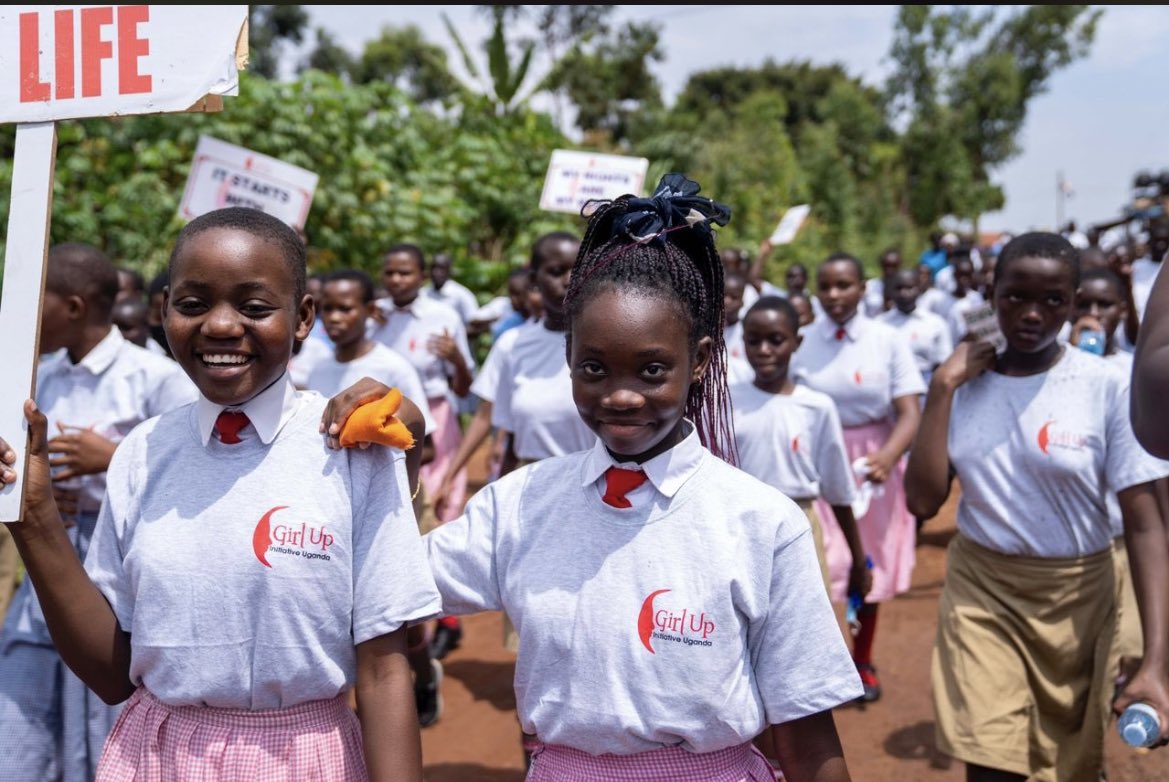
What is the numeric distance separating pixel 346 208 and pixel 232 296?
33.9ft

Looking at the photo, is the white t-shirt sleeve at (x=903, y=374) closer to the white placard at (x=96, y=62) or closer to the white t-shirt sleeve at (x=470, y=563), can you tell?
the white t-shirt sleeve at (x=470, y=563)

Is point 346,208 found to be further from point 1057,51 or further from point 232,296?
point 1057,51


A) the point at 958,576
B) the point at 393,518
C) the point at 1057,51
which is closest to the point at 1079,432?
the point at 958,576

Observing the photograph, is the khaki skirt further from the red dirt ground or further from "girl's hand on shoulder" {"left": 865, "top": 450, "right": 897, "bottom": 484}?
"girl's hand on shoulder" {"left": 865, "top": 450, "right": 897, "bottom": 484}

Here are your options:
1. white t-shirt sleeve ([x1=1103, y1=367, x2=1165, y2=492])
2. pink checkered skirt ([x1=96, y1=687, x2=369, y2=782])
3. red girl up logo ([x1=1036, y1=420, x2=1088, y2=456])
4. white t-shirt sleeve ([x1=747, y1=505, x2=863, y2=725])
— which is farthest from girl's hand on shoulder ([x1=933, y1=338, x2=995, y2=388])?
pink checkered skirt ([x1=96, y1=687, x2=369, y2=782])

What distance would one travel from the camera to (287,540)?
1.98 meters

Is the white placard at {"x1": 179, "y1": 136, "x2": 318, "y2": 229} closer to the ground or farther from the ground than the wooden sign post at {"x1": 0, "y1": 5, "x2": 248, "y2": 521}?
farther from the ground

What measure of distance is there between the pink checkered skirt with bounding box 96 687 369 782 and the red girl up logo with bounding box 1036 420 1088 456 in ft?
7.39

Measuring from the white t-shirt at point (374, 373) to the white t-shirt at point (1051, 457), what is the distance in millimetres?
2407

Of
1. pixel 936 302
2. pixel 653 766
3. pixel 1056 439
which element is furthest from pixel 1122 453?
pixel 936 302

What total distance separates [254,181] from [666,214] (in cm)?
455

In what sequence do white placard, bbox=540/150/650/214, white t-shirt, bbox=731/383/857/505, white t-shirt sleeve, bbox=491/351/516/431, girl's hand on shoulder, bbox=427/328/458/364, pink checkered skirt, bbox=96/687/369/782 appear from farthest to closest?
1. white placard, bbox=540/150/650/214
2. girl's hand on shoulder, bbox=427/328/458/364
3. white t-shirt sleeve, bbox=491/351/516/431
4. white t-shirt, bbox=731/383/857/505
5. pink checkered skirt, bbox=96/687/369/782

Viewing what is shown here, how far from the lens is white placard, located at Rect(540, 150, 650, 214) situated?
7.51 metres

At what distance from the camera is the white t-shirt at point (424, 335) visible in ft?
23.1
